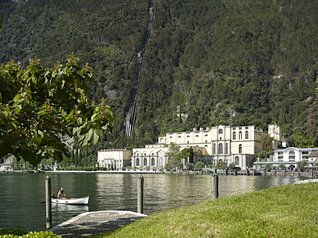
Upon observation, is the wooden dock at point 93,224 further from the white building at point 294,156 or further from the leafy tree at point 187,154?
the leafy tree at point 187,154

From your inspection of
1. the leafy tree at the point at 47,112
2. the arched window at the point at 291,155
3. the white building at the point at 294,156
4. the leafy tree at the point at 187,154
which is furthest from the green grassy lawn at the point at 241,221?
the arched window at the point at 291,155

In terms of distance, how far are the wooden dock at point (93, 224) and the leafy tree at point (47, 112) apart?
23.7ft

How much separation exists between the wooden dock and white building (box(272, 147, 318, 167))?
509 ft

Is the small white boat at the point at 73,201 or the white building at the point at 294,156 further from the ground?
the white building at the point at 294,156

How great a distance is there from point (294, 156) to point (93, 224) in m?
172

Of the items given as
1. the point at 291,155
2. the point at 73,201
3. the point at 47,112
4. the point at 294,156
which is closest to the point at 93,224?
the point at 47,112

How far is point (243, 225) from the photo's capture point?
41.0 feet

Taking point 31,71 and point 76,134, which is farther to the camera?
point 31,71

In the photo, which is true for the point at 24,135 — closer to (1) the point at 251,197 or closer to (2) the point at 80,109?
(2) the point at 80,109

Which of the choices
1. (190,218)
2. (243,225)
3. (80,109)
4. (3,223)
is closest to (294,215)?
(243,225)

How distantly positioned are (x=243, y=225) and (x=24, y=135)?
19.1 ft

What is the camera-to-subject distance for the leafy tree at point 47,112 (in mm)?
9898

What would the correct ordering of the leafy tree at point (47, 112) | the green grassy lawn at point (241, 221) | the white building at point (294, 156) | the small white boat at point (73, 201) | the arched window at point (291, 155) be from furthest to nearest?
the arched window at point (291, 155) < the white building at point (294, 156) < the small white boat at point (73, 201) < the green grassy lawn at point (241, 221) < the leafy tree at point (47, 112)

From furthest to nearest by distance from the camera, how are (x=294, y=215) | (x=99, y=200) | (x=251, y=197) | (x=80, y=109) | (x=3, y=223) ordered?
(x=99, y=200), (x=3, y=223), (x=251, y=197), (x=294, y=215), (x=80, y=109)
